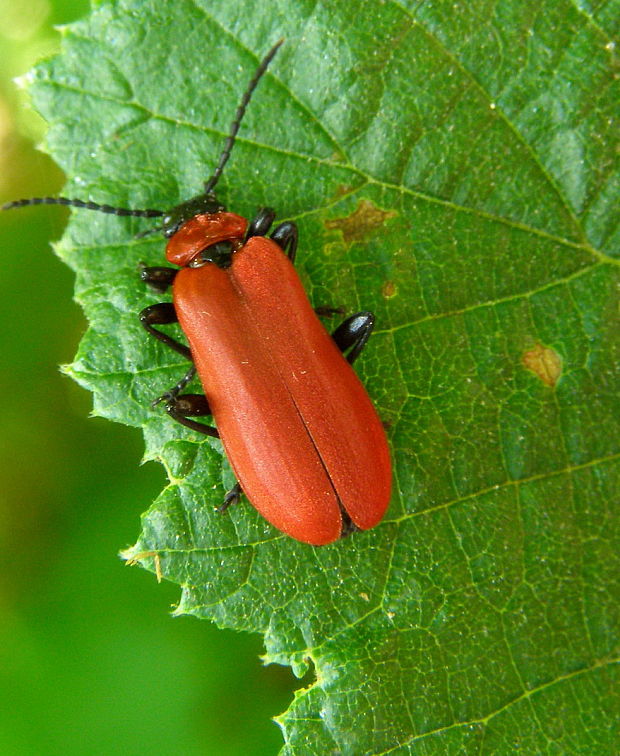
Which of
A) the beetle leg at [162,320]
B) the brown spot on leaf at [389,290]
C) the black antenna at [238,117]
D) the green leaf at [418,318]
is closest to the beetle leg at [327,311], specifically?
the green leaf at [418,318]

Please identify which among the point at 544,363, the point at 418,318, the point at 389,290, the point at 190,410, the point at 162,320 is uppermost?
the point at 162,320

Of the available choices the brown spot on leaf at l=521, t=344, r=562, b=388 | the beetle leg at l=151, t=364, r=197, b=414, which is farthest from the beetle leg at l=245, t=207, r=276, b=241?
the brown spot on leaf at l=521, t=344, r=562, b=388

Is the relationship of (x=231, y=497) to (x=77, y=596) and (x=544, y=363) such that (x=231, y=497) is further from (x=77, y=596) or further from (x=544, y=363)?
(x=77, y=596)

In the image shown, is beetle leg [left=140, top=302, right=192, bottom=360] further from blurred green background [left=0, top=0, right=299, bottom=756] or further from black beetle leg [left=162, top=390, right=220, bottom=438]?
blurred green background [left=0, top=0, right=299, bottom=756]

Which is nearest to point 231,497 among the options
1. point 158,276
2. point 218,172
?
point 158,276

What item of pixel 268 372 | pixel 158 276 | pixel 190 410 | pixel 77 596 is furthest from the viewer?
pixel 77 596

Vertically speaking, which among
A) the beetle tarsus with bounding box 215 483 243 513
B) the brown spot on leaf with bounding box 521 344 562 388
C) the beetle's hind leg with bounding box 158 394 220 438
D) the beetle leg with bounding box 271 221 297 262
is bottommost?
the brown spot on leaf with bounding box 521 344 562 388

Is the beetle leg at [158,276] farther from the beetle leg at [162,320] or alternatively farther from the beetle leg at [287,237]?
the beetle leg at [287,237]
